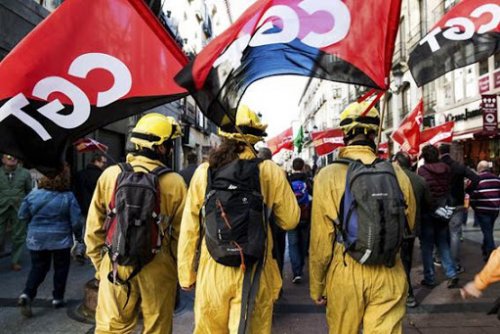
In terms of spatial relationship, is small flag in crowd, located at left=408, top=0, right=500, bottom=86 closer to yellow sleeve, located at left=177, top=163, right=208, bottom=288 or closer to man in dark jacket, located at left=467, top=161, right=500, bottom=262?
yellow sleeve, located at left=177, top=163, right=208, bottom=288

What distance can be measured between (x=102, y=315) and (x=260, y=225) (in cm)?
129

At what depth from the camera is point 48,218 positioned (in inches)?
192

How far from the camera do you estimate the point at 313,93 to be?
2945 inches

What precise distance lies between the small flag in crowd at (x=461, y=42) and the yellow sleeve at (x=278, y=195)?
79.5 inches

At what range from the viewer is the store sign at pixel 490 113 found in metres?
17.1

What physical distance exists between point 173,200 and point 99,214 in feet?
1.79

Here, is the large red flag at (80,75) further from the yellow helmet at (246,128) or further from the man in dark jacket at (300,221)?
the man in dark jacket at (300,221)

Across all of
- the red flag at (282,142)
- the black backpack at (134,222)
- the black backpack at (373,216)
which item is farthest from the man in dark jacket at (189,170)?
the red flag at (282,142)

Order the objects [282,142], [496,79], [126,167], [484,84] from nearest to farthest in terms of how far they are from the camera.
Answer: [126,167] → [282,142] → [496,79] → [484,84]

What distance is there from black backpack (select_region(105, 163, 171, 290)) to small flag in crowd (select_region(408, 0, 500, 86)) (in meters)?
2.68

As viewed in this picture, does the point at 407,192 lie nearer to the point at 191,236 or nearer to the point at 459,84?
the point at 191,236

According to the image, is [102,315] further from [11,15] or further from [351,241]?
[11,15]

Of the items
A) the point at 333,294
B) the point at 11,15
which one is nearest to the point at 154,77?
the point at 333,294

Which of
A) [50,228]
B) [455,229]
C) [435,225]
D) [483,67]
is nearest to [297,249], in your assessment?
[435,225]
